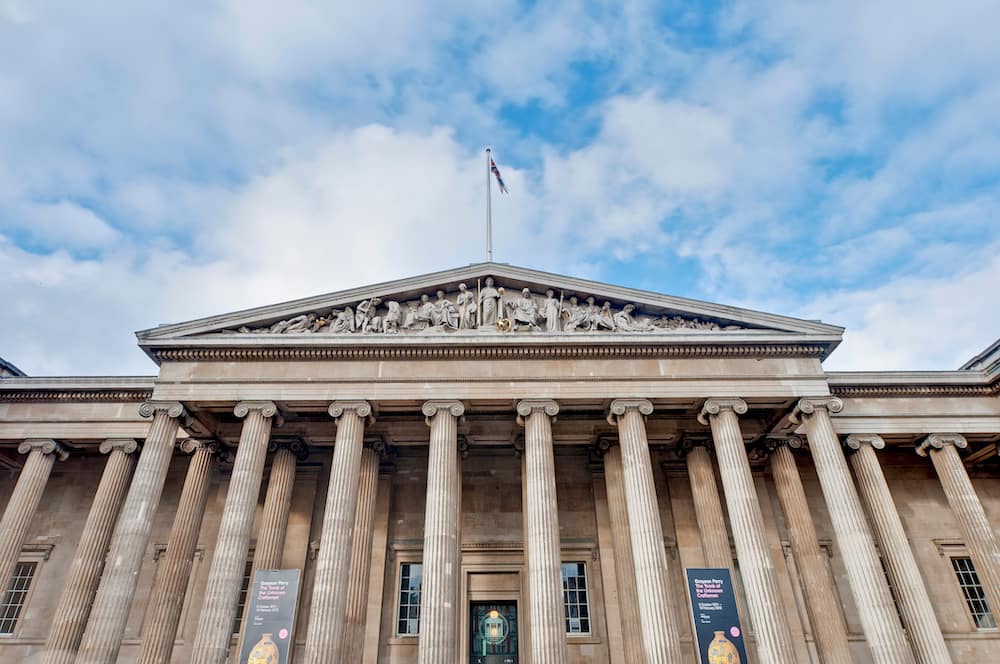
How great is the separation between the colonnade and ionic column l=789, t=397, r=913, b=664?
34mm

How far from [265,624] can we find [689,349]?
12.8 meters

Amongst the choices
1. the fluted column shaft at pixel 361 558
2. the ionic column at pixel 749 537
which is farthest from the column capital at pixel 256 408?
the ionic column at pixel 749 537

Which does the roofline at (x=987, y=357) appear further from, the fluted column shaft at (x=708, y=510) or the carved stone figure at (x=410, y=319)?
the carved stone figure at (x=410, y=319)

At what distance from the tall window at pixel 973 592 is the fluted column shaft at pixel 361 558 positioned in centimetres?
1872

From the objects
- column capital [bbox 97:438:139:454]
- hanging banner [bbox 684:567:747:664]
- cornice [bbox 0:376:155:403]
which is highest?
cornice [bbox 0:376:155:403]

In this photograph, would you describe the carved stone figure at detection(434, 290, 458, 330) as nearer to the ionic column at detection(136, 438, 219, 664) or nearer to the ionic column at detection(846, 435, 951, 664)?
the ionic column at detection(136, 438, 219, 664)

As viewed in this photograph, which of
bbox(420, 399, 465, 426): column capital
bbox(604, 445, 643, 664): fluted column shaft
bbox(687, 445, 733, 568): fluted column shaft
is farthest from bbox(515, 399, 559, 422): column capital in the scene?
bbox(687, 445, 733, 568): fluted column shaft

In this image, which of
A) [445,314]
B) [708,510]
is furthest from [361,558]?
[708,510]

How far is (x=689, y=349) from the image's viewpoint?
59.7 feet

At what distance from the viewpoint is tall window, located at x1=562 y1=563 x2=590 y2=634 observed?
19400mm

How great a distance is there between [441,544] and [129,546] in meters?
7.70

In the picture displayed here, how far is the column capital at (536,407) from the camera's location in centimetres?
1748

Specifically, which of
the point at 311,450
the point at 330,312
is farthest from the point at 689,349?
the point at 311,450

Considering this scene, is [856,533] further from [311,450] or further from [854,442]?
[311,450]
